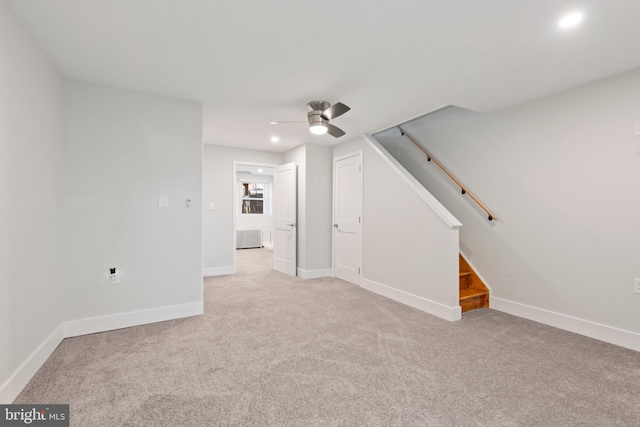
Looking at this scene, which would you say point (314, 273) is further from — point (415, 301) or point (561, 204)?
point (561, 204)

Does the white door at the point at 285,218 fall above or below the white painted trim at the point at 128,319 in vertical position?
above

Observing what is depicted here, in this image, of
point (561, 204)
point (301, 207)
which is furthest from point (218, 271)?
point (561, 204)

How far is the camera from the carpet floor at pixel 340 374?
1595 millimetres

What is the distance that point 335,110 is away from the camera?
2830 millimetres

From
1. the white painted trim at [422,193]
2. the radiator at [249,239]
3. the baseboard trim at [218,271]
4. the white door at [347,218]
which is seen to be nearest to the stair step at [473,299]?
the white painted trim at [422,193]

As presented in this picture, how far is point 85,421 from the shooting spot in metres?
1.53

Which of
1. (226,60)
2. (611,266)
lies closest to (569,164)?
(611,266)

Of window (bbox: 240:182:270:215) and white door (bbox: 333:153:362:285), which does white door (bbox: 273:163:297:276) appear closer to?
white door (bbox: 333:153:362:285)

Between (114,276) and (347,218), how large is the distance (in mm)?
3164

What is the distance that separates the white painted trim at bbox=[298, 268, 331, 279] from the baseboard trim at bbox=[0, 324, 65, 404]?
3110 millimetres

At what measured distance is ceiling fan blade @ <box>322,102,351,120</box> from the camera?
8.94 ft

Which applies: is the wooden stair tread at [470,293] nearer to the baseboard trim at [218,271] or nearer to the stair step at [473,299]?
the stair step at [473,299]

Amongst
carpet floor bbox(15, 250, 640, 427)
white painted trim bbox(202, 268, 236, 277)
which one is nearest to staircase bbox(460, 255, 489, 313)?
carpet floor bbox(15, 250, 640, 427)

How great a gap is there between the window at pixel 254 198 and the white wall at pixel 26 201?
7002mm
